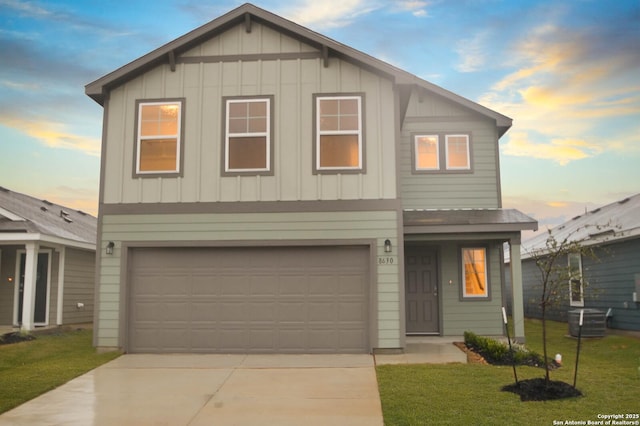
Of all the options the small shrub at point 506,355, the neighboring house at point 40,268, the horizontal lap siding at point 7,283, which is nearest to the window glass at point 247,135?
the small shrub at point 506,355

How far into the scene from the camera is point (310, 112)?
11.6m

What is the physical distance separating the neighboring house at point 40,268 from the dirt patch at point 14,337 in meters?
0.86

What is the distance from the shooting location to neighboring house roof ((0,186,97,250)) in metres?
14.6

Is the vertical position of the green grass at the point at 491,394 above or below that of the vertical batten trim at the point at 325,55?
below

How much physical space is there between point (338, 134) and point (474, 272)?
5.38 meters

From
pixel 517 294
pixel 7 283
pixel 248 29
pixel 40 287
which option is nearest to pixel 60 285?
pixel 40 287

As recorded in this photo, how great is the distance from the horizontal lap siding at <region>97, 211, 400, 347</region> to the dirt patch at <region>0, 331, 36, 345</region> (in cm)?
311

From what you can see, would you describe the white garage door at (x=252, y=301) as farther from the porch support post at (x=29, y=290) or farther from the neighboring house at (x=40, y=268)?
the neighboring house at (x=40, y=268)

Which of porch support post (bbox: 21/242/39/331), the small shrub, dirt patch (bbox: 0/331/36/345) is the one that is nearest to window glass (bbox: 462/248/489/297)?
the small shrub

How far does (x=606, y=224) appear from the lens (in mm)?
13797

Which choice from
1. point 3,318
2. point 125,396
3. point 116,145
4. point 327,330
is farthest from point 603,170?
point 3,318

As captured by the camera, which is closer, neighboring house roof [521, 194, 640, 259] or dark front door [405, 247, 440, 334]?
neighboring house roof [521, 194, 640, 259]

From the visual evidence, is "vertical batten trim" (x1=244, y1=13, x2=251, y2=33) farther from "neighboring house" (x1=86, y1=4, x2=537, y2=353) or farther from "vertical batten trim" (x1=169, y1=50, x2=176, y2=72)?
"vertical batten trim" (x1=169, y1=50, x2=176, y2=72)

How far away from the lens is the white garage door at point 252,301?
11273 millimetres
